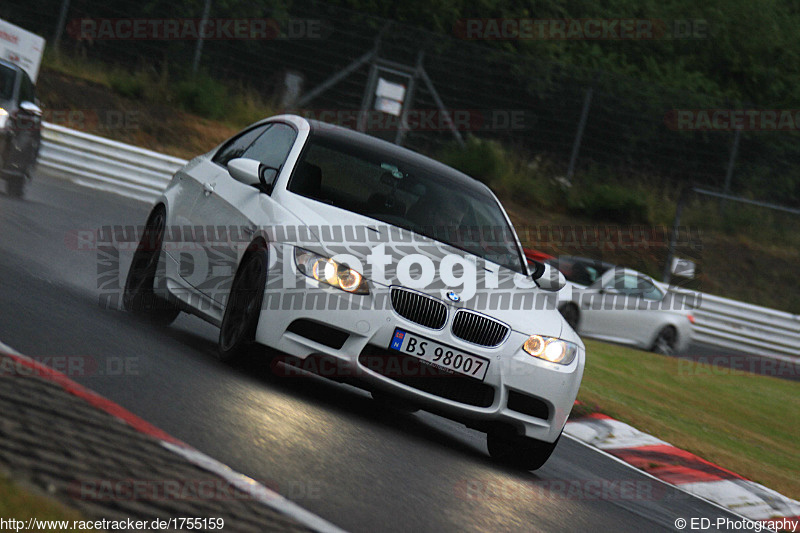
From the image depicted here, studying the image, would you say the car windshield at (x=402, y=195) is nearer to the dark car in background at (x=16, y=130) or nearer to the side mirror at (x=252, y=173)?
the side mirror at (x=252, y=173)

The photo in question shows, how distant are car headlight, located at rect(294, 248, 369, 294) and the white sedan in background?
38.2ft

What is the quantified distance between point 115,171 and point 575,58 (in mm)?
19997

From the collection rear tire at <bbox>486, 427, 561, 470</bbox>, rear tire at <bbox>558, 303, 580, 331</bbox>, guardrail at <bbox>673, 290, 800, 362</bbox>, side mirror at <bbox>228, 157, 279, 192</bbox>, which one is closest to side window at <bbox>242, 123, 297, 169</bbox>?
side mirror at <bbox>228, 157, 279, 192</bbox>

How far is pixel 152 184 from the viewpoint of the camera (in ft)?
75.8

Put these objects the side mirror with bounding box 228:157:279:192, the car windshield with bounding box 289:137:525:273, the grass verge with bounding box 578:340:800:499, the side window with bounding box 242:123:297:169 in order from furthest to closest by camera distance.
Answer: the grass verge with bounding box 578:340:800:499 → the side window with bounding box 242:123:297:169 → the car windshield with bounding box 289:137:525:273 → the side mirror with bounding box 228:157:279:192

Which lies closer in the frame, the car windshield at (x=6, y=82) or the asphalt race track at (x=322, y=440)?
the asphalt race track at (x=322, y=440)

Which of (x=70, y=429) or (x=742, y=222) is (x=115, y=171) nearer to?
(x=742, y=222)

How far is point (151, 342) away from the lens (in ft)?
25.3

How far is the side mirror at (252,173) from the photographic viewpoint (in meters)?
7.39

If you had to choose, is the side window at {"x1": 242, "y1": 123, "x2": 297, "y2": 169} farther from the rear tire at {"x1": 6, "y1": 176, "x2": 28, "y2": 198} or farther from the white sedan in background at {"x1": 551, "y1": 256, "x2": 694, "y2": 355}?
the white sedan in background at {"x1": 551, "y1": 256, "x2": 694, "y2": 355}

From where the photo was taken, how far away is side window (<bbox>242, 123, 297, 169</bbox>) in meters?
7.94

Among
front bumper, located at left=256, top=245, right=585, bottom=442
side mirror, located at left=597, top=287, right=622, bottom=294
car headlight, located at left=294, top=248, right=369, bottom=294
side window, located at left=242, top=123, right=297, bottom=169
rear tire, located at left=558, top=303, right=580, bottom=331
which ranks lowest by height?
rear tire, located at left=558, top=303, right=580, bottom=331

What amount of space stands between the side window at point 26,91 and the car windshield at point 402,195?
1026 cm

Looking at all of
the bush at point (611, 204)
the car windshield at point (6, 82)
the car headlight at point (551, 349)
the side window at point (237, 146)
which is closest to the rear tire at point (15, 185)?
the car windshield at point (6, 82)
